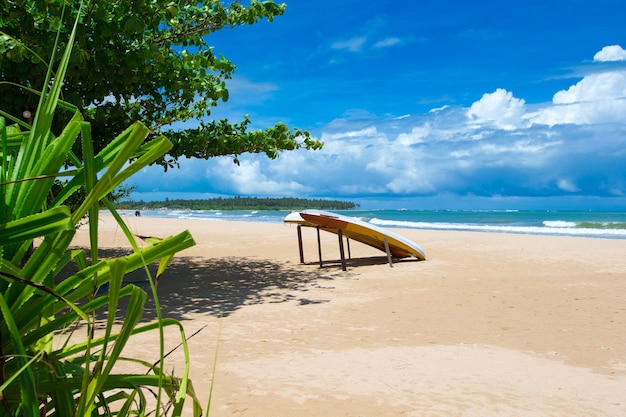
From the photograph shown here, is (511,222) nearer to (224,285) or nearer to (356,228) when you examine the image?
(356,228)

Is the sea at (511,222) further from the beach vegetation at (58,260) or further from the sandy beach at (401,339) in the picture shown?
the beach vegetation at (58,260)

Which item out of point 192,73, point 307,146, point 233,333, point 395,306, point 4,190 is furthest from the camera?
point 307,146

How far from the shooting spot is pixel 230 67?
10742 mm

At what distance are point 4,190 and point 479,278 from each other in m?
11.2

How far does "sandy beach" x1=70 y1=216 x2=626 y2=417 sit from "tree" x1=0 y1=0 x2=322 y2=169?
279cm

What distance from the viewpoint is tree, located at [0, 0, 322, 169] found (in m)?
6.59

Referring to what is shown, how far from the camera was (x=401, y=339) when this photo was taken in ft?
20.2

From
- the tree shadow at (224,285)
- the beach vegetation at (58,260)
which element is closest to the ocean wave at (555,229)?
the tree shadow at (224,285)

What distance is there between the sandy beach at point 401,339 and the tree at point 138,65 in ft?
9.16

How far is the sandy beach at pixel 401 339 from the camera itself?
427 centimetres

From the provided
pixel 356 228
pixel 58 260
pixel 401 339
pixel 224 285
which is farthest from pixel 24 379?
pixel 356 228

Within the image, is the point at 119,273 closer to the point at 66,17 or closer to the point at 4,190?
the point at 4,190

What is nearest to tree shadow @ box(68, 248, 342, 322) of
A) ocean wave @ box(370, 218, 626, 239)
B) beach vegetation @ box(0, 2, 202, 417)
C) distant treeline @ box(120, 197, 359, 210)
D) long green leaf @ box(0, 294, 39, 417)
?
beach vegetation @ box(0, 2, 202, 417)

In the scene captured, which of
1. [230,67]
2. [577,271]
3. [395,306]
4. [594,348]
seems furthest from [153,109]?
[577,271]
